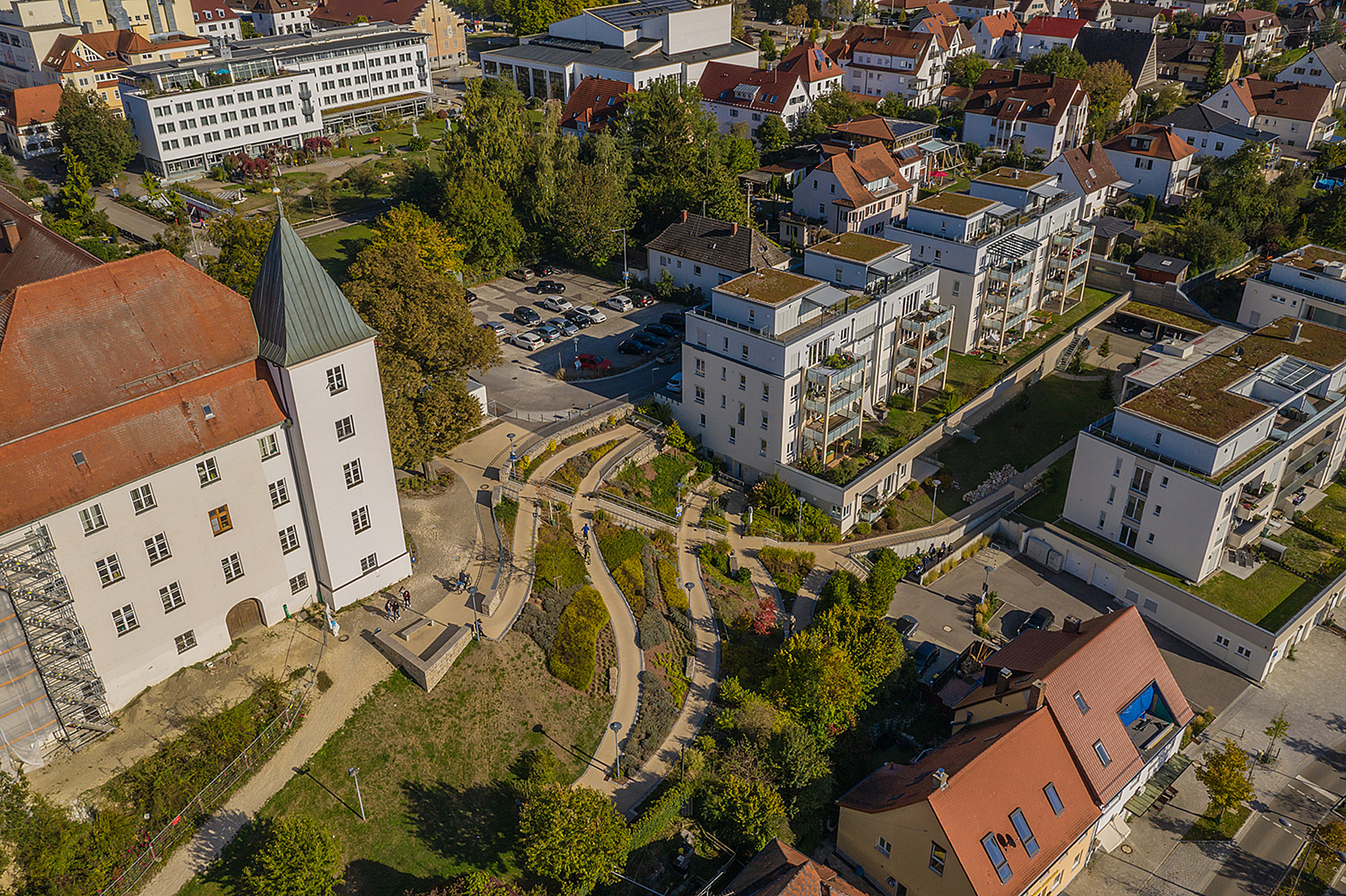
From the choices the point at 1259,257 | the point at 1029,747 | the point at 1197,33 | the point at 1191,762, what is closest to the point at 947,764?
the point at 1029,747

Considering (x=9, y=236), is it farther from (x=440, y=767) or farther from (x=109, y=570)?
(x=440, y=767)

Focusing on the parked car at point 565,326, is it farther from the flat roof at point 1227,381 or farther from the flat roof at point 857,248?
the flat roof at point 1227,381

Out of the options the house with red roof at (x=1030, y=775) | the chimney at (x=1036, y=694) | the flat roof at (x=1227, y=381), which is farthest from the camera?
the flat roof at (x=1227, y=381)

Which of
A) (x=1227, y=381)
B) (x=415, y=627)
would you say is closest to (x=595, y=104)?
(x=1227, y=381)

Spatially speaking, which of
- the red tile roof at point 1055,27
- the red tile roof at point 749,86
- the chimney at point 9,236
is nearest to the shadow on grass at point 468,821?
the chimney at point 9,236

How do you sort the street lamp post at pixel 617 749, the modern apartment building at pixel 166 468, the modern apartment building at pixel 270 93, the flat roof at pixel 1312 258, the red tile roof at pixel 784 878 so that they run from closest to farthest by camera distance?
the red tile roof at pixel 784 878, the modern apartment building at pixel 166 468, the street lamp post at pixel 617 749, the flat roof at pixel 1312 258, the modern apartment building at pixel 270 93

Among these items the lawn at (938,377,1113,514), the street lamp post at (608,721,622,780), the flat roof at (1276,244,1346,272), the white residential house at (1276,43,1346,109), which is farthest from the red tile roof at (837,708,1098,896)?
the white residential house at (1276,43,1346,109)
